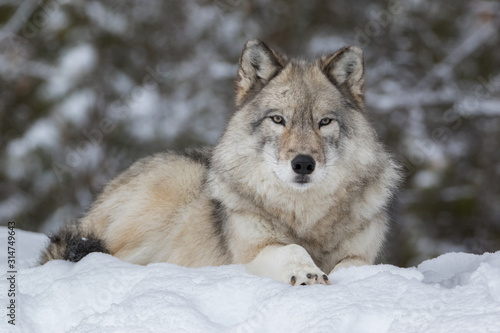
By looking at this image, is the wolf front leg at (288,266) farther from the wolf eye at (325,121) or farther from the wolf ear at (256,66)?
the wolf ear at (256,66)

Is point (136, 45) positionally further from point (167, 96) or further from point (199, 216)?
point (199, 216)

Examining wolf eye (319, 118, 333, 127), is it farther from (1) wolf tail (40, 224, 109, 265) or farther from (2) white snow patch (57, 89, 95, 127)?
(2) white snow patch (57, 89, 95, 127)

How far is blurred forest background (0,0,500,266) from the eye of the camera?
11.3m

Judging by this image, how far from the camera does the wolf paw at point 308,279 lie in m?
3.32

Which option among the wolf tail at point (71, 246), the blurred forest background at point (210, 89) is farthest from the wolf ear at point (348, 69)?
the blurred forest background at point (210, 89)

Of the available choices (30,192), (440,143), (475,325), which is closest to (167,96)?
(30,192)

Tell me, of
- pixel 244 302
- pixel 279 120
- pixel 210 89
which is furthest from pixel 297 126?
pixel 210 89

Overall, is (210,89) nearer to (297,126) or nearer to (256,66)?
(256,66)

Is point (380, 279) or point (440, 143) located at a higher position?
point (440, 143)

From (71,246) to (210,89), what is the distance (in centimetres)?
855

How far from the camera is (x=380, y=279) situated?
307 centimetres

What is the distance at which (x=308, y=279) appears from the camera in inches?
132

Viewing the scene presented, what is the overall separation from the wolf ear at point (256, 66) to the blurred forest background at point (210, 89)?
6694 mm

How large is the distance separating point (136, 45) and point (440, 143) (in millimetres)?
6745
